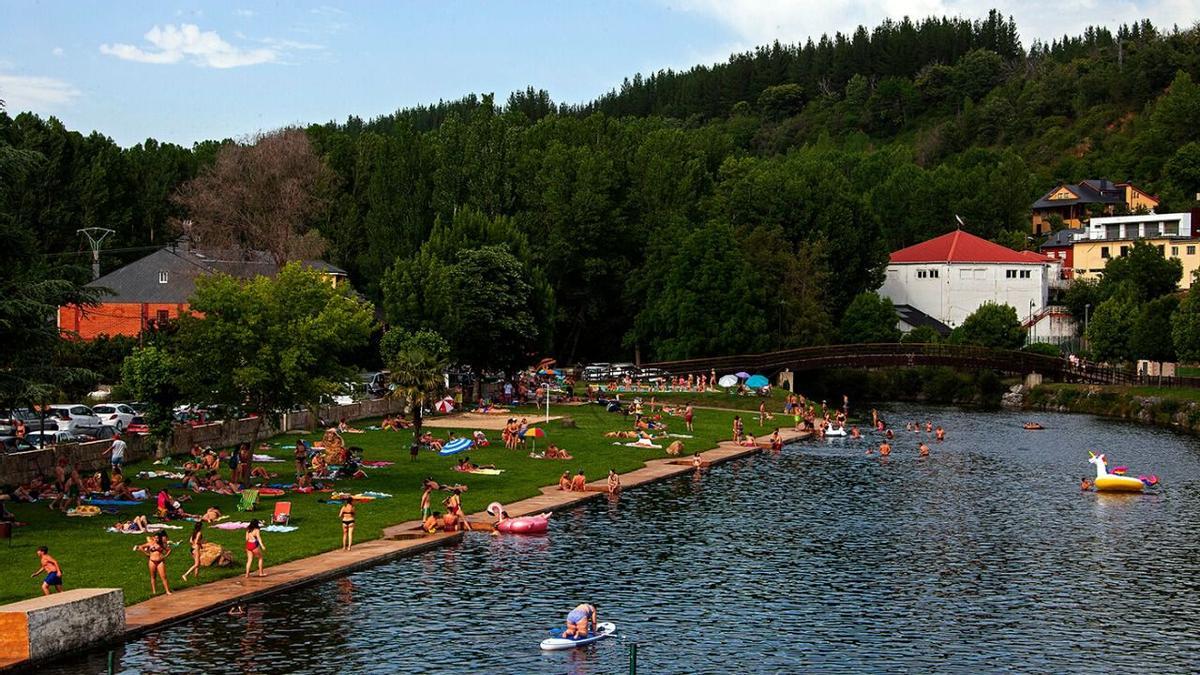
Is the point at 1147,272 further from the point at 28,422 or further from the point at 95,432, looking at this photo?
the point at 28,422

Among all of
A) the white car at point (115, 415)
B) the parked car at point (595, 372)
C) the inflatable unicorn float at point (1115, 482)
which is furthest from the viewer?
the parked car at point (595, 372)

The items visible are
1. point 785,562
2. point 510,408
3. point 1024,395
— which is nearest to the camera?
point 785,562

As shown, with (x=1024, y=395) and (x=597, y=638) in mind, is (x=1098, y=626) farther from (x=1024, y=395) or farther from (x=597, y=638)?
(x=1024, y=395)


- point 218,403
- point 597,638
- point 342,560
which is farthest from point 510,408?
point 597,638

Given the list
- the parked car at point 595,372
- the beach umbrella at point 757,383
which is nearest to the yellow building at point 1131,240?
the beach umbrella at point 757,383

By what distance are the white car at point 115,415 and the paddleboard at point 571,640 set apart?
45.2m

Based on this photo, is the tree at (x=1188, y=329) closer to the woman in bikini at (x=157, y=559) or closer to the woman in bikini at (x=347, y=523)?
the woman in bikini at (x=347, y=523)

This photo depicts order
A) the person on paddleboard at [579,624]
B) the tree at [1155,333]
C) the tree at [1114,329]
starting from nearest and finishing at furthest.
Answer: the person on paddleboard at [579,624] < the tree at [1155,333] < the tree at [1114,329]

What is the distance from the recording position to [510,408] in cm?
10356

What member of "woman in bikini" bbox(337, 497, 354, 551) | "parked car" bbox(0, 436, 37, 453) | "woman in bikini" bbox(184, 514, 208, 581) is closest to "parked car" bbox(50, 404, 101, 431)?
"parked car" bbox(0, 436, 37, 453)

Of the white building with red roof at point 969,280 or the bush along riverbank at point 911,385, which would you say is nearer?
the bush along riverbank at point 911,385

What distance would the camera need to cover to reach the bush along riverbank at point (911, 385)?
136 meters

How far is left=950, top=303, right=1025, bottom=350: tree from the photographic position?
5561 inches

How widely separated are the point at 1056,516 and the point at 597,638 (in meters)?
32.0
